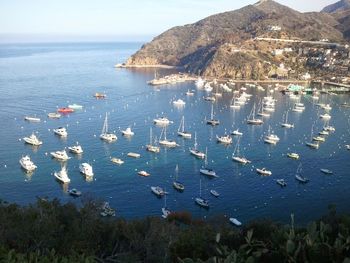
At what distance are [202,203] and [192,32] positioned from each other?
125m

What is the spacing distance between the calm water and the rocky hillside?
2645 cm

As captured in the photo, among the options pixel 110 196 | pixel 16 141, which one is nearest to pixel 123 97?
pixel 16 141

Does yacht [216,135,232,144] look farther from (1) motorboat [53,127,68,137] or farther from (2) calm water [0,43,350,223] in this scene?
(1) motorboat [53,127,68,137]

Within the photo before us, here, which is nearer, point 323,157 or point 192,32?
point 323,157

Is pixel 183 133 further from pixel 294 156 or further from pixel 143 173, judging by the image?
pixel 143 173

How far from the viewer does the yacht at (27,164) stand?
3331cm

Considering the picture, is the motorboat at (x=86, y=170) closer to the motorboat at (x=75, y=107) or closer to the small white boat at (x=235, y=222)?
the small white boat at (x=235, y=222)

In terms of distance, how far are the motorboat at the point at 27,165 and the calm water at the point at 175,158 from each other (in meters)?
0.47

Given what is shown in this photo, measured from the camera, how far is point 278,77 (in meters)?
→ 90.1

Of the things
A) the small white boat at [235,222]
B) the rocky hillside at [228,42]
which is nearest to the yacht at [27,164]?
the small white boat at [235,222]

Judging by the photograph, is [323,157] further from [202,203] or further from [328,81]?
[328,81]

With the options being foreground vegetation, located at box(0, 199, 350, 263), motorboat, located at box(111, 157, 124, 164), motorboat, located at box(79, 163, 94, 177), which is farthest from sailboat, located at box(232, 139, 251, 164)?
foreground vegetation, located at box(0, 199, 350, 263)

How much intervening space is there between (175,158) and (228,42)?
76.3 m

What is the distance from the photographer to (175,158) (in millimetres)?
37094
